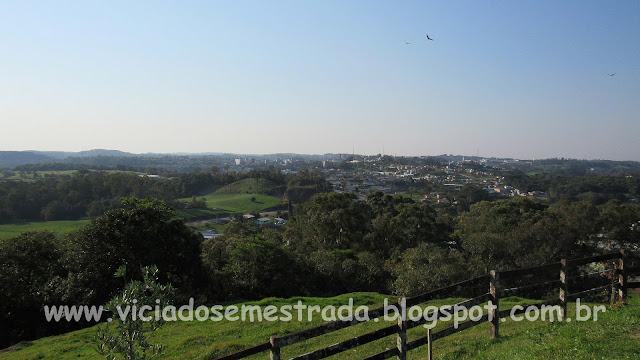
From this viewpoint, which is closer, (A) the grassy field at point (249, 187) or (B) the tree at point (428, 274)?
(B) the tree at point (428, 274)

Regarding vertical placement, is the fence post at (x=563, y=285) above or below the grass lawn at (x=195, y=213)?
above

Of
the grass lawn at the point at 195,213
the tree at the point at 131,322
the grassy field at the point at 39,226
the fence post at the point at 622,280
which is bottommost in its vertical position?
the grass lawn at the point at 195,213

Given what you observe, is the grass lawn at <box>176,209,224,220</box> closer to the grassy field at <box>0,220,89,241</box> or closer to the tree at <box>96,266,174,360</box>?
the grassy field at <box>0,220,89,241</box>

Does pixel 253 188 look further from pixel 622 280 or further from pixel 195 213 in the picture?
pixel 622 280

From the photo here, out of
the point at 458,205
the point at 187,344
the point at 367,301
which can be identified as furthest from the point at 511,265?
the point at 458,205

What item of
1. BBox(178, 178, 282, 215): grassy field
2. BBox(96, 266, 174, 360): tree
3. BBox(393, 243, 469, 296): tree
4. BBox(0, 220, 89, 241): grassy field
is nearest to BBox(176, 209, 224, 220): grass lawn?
BBox(178, 178, 282, 215): grassy field

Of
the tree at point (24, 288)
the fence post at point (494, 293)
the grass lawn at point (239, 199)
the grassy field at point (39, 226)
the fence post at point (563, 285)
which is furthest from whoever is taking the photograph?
the grass lawn at point (239, 199)

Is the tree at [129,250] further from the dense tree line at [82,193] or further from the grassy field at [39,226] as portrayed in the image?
the dense tree line at [82,193]

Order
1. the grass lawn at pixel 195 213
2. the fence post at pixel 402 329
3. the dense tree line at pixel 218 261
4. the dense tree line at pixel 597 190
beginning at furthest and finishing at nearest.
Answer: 1. the dense tree line at pixel 597 190
2. the grass lawn at pixel 195 213
3. the dense tree line at pixel 218 261
4. the fence post at pixel 402 329

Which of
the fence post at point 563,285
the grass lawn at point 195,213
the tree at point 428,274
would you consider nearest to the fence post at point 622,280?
the fence post at point 563,285
